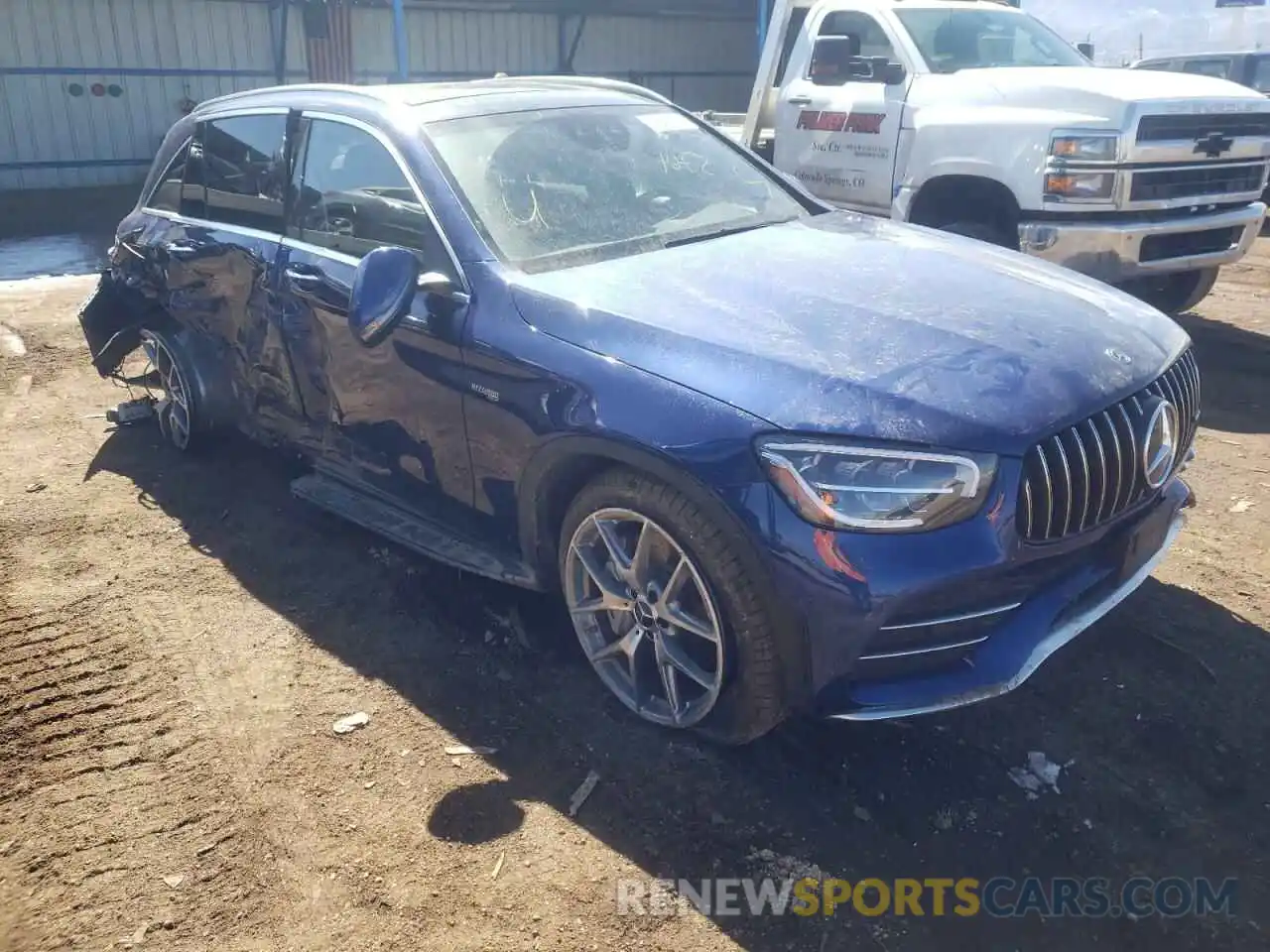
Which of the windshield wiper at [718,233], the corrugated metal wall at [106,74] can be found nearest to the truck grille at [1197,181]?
the windshield wiper at [718,233]

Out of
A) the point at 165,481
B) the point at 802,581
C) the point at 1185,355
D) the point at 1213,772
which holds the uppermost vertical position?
the point at 1185,355

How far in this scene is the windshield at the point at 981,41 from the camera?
678 centimetres

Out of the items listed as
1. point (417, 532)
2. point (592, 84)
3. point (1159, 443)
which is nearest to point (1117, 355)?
point (1159, 443)

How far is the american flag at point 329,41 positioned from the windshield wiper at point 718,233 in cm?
1496

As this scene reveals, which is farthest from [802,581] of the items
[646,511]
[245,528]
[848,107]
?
[848,107]

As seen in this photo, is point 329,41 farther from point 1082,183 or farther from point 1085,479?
point 1085,479

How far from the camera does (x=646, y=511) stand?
285 cm

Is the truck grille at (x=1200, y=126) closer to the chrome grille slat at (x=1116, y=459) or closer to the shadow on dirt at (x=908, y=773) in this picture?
the shadow on dirt at (x=908, y=773)

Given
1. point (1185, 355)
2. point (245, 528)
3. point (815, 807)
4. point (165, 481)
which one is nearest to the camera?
point (815, 807)

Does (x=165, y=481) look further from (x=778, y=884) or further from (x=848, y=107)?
(x=848, y=107)

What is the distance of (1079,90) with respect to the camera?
5.87 meters

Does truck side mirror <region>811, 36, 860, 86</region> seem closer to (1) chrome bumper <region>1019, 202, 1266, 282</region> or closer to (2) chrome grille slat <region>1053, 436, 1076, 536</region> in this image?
(1) chrome bumper <region>1019, 202, 1266, 282</region>

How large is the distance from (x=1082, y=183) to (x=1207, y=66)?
11114mm

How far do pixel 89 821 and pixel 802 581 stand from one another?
6.97 ft
